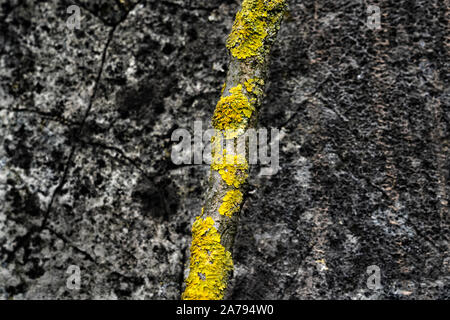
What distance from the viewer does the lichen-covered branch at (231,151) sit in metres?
0.45

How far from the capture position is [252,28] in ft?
1.63

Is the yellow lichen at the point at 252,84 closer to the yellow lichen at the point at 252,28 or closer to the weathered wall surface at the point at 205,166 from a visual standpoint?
the yellow lichen at the point at 252,28

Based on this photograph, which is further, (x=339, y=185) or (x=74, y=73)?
(x=74, y=73)

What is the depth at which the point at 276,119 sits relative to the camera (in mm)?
876

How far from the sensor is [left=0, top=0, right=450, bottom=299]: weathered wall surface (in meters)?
0.82

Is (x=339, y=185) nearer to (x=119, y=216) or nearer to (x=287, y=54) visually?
(x=287, y=54)

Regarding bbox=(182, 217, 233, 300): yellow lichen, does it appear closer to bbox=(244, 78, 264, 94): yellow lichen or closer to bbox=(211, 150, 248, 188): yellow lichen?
bbox=(211, 150, 248, 188): yellow lichen

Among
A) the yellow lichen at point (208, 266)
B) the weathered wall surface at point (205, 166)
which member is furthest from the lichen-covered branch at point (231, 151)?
the weathered wall surface at point (205, 166)

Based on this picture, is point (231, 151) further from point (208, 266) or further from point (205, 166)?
point (205, 166)

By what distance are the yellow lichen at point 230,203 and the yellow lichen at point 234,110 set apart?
0.07 meters

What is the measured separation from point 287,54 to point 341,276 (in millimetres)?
462

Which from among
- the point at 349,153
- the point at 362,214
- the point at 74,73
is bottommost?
the point at 362,214

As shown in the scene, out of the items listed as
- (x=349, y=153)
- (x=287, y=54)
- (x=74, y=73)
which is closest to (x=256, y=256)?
(x=349, y=153)
